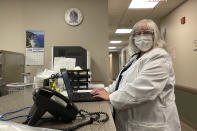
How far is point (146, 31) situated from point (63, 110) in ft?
3.07

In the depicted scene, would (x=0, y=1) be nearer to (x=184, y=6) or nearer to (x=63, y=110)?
(x=63, y=110)

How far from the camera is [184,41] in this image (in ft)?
10.9

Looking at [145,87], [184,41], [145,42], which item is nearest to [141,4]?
[184,41]

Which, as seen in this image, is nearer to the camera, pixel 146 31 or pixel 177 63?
pixel 146 31

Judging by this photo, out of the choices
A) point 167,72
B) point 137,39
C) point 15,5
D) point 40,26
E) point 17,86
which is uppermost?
point 15,5

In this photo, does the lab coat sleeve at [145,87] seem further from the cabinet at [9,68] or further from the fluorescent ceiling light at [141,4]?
the fluorescent ceiling light at [141,4]

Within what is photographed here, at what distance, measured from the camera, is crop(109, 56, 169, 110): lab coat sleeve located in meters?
1.04

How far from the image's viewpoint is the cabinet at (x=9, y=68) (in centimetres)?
208

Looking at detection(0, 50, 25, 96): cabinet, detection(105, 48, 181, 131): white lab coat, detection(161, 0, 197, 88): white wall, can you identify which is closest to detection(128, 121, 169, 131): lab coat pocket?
detection(105, 48, 181, 131): white lab coat

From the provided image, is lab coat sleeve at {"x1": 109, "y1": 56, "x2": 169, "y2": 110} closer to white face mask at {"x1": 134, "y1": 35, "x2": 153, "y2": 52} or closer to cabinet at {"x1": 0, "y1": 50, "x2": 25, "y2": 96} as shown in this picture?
white face mask at {"x1": 134, "y1": 35, "x2": 153, "y2": 52}

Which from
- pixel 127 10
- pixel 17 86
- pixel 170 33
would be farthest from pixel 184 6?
pixel 17 86

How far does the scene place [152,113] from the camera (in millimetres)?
1137

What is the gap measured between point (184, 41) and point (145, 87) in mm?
2729

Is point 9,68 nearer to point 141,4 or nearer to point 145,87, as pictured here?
point 145,87
